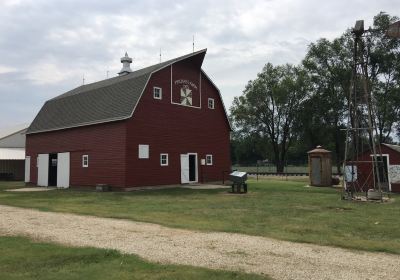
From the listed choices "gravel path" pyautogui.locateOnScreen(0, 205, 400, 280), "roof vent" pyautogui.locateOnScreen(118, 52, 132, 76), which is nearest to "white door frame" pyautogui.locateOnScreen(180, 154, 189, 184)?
"roof vent" pyautogui.locateOnScreen(118, 52, 132, 76)

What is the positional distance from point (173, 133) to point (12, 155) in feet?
72.5

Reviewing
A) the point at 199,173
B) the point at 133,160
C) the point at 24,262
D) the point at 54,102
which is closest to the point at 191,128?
the point at 199,173

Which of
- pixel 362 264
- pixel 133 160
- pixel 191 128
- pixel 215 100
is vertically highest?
pixel 215 100

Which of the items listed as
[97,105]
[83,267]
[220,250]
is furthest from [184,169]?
[83,267]

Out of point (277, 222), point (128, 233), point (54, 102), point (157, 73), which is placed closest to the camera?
point (128, 233)

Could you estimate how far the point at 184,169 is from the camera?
27.8m

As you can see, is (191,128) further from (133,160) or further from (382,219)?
(382,219)

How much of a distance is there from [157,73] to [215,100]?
5.74 m

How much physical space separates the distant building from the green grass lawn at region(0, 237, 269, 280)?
36188 mm

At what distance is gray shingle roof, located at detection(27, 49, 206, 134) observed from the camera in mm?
25266

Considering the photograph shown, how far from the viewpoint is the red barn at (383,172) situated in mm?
22906

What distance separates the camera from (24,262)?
278 inches

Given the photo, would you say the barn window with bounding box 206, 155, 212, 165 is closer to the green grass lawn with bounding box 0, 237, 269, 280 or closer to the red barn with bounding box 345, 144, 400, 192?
the red barn with bounding box 345, 144, 400, 192

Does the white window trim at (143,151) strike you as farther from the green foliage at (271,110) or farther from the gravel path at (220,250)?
the green foliage at (271,110)
